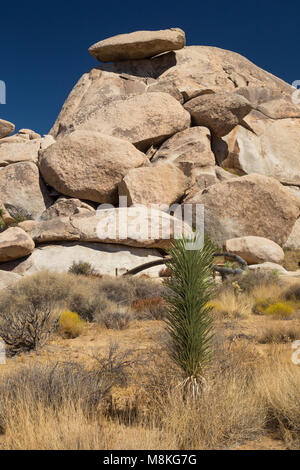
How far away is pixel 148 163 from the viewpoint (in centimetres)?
2278

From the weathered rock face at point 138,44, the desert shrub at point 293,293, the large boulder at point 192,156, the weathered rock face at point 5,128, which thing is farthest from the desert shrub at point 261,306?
the weathered rock face at point 138,44

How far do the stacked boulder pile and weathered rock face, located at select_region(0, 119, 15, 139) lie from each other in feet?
0.25

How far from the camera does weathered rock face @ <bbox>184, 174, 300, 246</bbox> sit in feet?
67.1

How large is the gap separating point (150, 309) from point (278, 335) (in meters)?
3.64

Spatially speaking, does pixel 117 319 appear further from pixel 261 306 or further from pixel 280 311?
pixel 261 306

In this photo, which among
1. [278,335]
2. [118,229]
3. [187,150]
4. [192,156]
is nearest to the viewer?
[278,335]

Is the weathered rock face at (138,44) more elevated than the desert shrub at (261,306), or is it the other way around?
the weathered rock face at (138,44)

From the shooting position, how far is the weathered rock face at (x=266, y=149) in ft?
90.2

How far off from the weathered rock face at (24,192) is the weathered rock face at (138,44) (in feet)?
46.0

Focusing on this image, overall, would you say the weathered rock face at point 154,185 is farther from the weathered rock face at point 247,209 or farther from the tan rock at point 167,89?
the tan rock at point 167,89

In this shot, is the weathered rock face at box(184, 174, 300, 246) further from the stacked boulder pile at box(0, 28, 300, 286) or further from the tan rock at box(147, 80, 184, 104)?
the tan rock at box(147, 80, 184, 104)

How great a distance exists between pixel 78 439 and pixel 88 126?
2347cm

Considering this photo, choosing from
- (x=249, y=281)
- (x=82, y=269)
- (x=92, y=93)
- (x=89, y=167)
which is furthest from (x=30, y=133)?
(x=249, y=281)

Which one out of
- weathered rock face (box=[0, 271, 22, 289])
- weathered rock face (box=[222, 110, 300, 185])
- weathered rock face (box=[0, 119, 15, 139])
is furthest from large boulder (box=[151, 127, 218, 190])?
weathered rock face (box=[0, 119, 15, 139])
